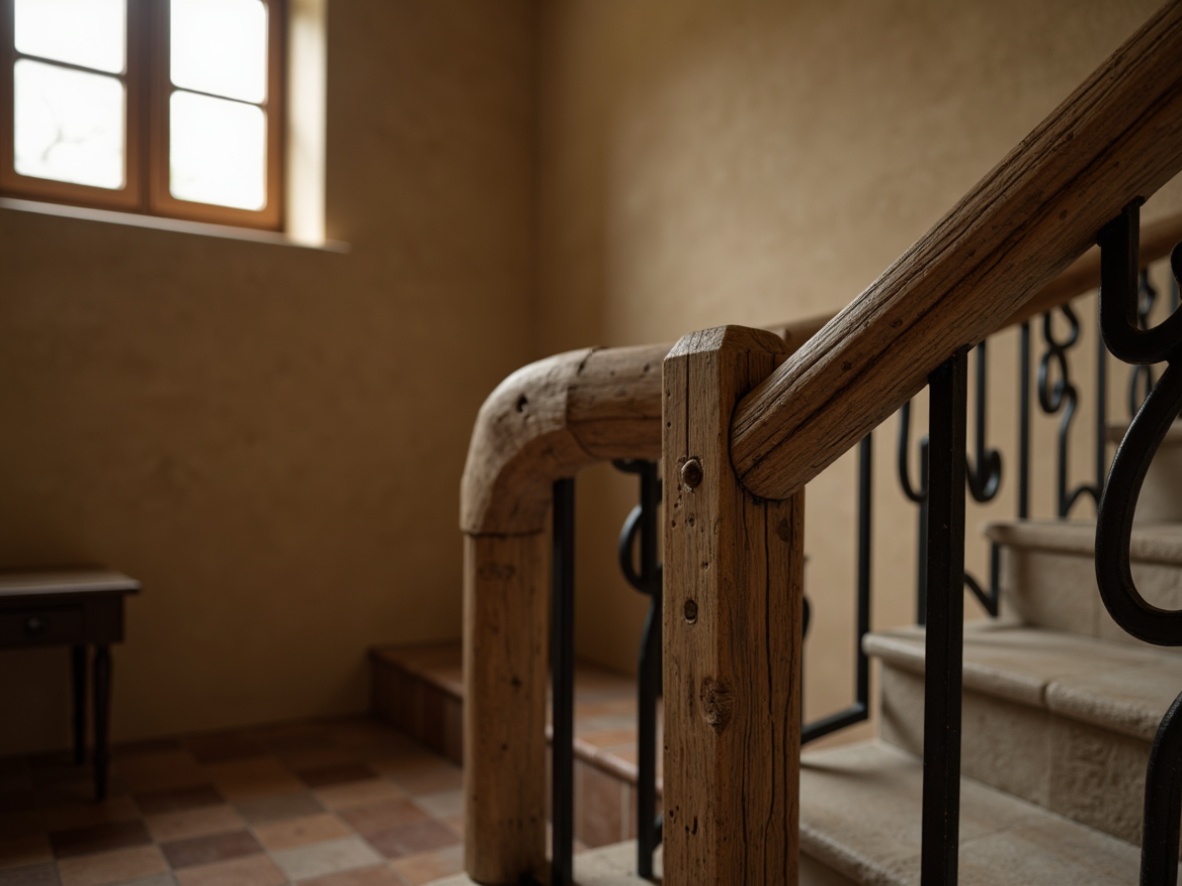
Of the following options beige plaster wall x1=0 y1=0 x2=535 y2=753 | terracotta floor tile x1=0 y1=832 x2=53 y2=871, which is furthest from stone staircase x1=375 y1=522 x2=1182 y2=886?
beige plaster wall x1=0 y1=0 x2=535 y2=753

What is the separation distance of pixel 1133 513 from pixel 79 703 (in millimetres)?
3394

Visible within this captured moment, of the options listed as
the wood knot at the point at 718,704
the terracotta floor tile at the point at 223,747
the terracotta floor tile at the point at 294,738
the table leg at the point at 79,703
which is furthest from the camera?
the terracotta floor tile at the point at 294,738

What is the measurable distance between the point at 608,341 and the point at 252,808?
2.27 m

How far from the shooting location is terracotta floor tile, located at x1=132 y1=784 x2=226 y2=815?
2.75 metres

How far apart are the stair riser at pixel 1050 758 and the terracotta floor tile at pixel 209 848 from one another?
1806 millimetres

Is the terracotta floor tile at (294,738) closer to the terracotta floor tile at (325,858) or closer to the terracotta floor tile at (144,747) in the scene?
the terracotta floor tile at (144,747)

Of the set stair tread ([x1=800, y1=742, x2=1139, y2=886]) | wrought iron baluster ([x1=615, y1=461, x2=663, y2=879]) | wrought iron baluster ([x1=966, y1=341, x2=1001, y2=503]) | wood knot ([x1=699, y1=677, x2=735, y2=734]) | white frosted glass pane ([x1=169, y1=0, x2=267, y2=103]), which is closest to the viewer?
wood knot ([x1=699, y1=677, x2=735, y2=734])

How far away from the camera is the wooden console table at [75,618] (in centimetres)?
267

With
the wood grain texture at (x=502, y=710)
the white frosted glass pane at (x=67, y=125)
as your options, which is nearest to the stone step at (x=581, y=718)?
the wood grain texture at (x=502, y=710)

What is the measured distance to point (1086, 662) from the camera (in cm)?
144

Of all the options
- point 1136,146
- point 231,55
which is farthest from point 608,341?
point 1136,146

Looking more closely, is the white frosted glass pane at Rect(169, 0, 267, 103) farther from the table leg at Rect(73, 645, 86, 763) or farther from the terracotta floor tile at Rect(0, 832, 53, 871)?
the terracotta floor tile at Rect(0, 832, 53, 871)

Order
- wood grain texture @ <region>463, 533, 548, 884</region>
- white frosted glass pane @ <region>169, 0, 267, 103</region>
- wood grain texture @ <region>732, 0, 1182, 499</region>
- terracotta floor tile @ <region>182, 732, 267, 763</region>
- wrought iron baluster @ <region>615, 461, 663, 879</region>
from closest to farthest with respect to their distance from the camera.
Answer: wood grain texture @ <region>732, 0, 1182, 499</region>, wrought iron baluster @ <region>615, 461, 663, 879</region>, wood grain texture @ <region>463, 533, 548, 884</region>, terracotta floor tile @ <region>182, 732, 267, 763</region>, white frosted glass pane @ <region>169, 0, 267, 103</region>

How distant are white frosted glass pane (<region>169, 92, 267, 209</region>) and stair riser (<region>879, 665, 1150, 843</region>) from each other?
11.3 ft
